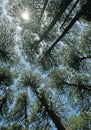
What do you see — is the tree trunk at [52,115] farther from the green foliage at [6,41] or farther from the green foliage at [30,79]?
the green foliage at [6,41]

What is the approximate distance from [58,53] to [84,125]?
646cm

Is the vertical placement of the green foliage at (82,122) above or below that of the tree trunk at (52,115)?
below

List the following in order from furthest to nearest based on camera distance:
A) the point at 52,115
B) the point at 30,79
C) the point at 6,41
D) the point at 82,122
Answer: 1. the point at 30,79
2. the point at 6,41
3. the point at 82,122
4. the point at 52,115

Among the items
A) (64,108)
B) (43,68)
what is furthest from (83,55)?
→ (64,108)

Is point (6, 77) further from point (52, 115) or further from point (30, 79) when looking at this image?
point (52, 115)

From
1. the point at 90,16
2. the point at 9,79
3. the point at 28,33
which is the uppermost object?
the point at 90,16

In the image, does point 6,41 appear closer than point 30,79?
Yes

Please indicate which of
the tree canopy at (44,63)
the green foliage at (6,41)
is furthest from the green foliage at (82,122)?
the green foliage at (6,41)

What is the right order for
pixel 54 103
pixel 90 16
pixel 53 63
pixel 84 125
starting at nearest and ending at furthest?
pixel 90 16, pixel 84 125, pixel 53 63, pixel 54 103

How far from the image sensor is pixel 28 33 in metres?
21.1

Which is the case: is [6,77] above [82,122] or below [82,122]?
above

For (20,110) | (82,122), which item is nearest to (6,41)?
(20,110)

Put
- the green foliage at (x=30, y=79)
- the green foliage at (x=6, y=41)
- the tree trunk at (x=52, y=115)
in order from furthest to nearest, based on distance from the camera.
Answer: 1. the green foliage at (x=30, y=79)
2. the green foliage at (x=6, y=41)
3. the tree trunk at (x=52, y=115)

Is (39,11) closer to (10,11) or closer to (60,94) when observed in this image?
(10,11)
